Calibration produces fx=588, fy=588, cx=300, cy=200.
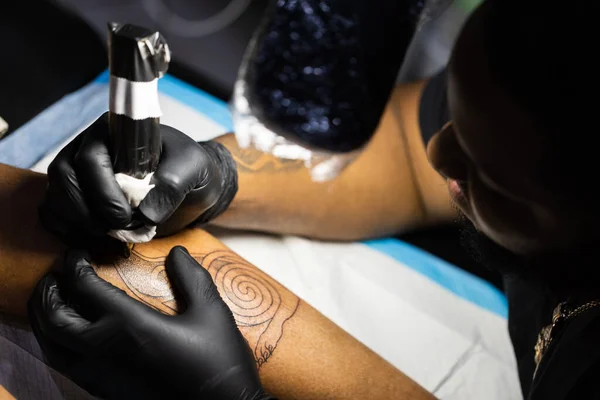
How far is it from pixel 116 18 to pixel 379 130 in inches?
35.9

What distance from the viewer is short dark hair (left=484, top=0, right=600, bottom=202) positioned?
551mm

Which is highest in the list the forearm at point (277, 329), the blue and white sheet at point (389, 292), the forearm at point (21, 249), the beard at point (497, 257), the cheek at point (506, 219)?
the cheek at point (506, 219)

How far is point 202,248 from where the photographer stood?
102 centimetres

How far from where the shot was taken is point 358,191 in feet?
4.41

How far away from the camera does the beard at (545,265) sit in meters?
0.75

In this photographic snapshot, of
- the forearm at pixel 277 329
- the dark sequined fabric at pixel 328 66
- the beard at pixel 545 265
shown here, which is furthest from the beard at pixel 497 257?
Result: the dark sequined fabric at pixel 328 66

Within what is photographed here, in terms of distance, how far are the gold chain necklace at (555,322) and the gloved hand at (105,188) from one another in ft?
2.02

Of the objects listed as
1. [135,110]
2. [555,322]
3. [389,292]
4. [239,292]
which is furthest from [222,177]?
[555,322]

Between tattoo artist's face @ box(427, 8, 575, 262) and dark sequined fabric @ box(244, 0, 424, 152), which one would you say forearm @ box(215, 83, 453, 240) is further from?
tattoo artist's face @ box(427, 8, 575, 262)

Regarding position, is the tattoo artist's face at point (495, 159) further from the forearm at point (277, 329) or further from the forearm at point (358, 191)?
the forearm at point (358, 191)

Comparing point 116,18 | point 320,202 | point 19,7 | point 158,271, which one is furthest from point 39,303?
point 116,18

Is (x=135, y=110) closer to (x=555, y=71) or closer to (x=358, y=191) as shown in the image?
(x=555, y=71)

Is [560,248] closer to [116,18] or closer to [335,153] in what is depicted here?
[335,153]

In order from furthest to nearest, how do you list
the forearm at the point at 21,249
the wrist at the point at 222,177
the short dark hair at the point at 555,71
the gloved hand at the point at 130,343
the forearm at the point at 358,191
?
the forearm at the point at 358,191, the wrist at the point at 222,177, the forearm at the point at 21,249, the gloved hand at the point at 130,343, the short dark hair at the point at 555,71
